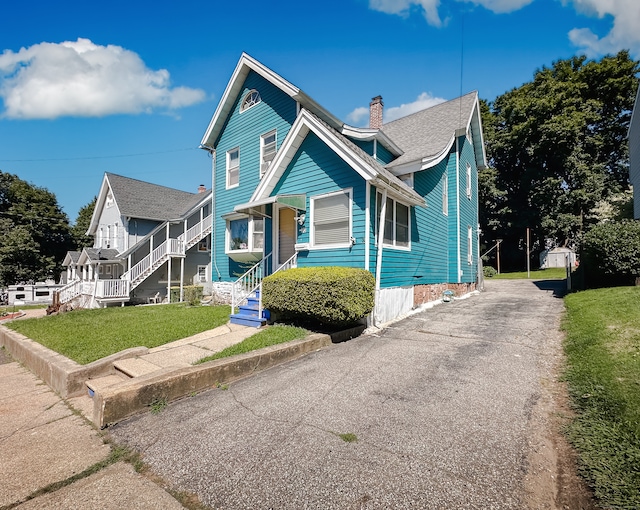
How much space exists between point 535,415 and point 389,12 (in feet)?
36.5

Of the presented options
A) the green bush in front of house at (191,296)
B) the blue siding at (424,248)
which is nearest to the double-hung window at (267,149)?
the blue siding at (424,248)

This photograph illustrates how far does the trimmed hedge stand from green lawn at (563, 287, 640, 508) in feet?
12.8

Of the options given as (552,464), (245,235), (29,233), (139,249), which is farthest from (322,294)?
(29,233)

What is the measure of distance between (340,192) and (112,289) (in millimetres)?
15000

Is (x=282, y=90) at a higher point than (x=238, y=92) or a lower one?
lower

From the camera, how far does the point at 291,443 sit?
10.7 feet

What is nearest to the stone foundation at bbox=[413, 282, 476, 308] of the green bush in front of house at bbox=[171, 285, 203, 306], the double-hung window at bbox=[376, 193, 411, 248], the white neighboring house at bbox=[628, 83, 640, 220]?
the double-hung window at bbox=[376, 193, 411, 248]

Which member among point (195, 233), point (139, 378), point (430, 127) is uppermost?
point (430, 127)

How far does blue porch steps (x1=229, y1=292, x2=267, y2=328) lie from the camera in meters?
8.04

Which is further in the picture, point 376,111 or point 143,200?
point 143,200

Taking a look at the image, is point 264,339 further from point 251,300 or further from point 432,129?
point 432,129

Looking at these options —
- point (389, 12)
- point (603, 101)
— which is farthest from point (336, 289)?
point (603, 101)

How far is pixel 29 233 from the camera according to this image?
1222 inches

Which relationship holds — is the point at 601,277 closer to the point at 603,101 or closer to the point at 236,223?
the point at 236,223
